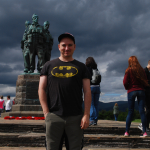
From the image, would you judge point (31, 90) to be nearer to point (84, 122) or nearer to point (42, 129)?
point (42, 129)

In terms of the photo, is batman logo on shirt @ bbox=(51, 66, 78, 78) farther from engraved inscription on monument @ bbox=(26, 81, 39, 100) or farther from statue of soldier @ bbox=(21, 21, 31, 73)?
statue of soldier @ bbox=(21, 21, 31, 73)

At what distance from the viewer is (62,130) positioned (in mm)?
2107

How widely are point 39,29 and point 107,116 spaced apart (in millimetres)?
35976

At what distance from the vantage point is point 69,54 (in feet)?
7.36

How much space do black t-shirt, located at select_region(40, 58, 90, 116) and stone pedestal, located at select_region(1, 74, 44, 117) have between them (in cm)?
936

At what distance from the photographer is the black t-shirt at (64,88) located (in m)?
2.11

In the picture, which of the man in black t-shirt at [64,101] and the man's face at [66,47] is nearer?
the man in black t-shirt at [64,101]

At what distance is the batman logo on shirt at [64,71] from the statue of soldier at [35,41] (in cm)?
1105

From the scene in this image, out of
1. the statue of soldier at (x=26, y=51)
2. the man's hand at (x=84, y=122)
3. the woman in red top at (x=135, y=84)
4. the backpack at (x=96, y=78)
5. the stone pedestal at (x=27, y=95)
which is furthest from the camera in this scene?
the statue of soldier at (x=26, y=51)

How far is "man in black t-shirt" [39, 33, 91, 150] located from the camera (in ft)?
6.86

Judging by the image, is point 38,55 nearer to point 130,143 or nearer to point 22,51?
point 22,51

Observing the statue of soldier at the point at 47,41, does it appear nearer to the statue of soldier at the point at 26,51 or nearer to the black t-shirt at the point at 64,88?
the statue of soldier at the point at 26,51

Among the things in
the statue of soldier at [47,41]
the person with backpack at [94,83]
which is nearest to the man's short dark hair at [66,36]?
the person with backpack at [94,83]

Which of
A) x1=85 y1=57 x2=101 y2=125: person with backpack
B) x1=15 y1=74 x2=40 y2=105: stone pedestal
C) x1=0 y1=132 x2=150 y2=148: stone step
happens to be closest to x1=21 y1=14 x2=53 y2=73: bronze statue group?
x1=15 y1=74 x2=40 y2=105: stone pedestal
